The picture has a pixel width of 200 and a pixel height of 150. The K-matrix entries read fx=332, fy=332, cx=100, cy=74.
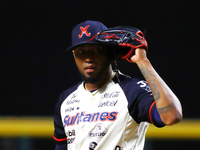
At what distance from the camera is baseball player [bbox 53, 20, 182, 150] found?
1.76 meters

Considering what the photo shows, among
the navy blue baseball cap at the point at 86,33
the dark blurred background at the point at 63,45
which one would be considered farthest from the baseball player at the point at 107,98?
the dark blurred background at the point at 63,45

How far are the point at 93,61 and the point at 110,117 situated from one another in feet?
1.18

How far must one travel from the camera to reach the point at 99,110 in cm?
200

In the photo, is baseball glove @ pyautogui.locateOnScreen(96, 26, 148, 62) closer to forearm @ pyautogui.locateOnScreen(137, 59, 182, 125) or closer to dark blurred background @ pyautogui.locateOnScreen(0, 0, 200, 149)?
forearm @ pyautogui.locateOnScreen(137, 59, 182, 125)

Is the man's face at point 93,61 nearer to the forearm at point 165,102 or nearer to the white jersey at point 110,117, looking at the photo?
the white jersey at point 110,117

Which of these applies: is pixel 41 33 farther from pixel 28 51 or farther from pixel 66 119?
pixel 66 119

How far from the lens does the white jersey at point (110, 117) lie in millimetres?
1878

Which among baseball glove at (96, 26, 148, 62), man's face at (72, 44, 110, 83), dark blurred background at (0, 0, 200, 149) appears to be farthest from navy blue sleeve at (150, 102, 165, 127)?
dark blurred background at (0, 0, 200, 149)

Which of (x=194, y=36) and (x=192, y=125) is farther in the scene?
(x=194, y=36)

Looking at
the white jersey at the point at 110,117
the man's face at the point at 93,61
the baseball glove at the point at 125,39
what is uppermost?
the baseball glove at the point at 125,39

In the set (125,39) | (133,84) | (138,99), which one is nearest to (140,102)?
(138,99)

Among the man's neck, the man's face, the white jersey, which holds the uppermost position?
the man's face

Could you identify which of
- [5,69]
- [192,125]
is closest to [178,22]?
[192,125]

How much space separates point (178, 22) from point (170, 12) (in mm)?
193
